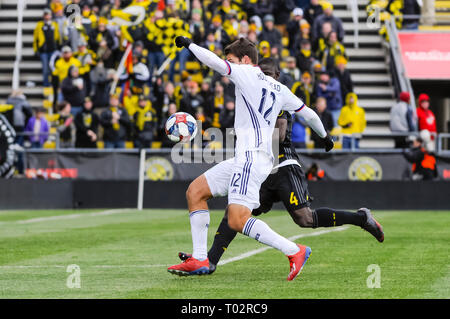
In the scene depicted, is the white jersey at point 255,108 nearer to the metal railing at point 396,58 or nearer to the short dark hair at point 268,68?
the short dark hair at point 268,68

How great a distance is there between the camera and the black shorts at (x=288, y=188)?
35.5ft

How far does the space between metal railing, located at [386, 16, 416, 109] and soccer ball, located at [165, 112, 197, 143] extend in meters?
18.9

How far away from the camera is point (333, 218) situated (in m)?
11.0

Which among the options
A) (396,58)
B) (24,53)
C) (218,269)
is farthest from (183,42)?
(24,53)

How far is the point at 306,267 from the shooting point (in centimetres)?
1135

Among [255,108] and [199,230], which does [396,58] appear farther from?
[255,108]

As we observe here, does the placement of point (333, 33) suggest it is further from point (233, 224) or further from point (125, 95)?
point (233, 224)

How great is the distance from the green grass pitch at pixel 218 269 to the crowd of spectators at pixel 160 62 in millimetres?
5438

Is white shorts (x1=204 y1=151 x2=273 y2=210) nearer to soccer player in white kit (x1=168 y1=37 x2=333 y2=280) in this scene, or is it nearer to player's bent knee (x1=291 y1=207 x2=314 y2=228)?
soccer player in white kit (x1=168 y1=37 x2=333 y2=280)

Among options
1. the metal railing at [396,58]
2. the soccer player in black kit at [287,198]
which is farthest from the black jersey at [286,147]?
the metal railing at [396,58]

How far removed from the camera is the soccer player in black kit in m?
10.8

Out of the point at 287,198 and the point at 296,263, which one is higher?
the point at 287,198

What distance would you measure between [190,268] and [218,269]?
743 mm
